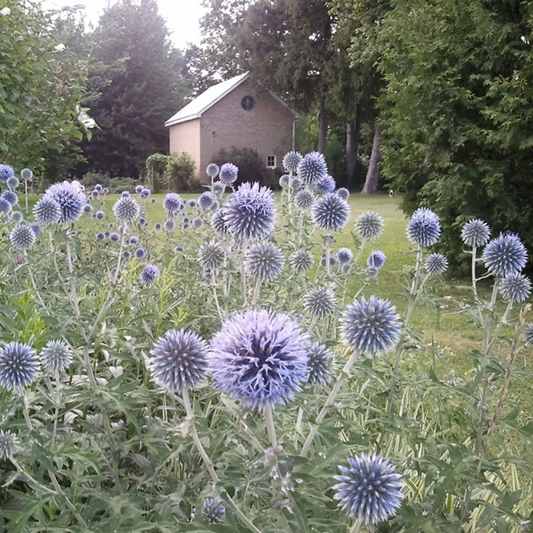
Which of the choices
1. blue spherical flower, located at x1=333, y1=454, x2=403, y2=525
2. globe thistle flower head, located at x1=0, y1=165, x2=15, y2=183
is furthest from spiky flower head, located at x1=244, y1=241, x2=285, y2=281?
globe thistle flower head, located at x1=0, y1=165, x2=15, y2=183

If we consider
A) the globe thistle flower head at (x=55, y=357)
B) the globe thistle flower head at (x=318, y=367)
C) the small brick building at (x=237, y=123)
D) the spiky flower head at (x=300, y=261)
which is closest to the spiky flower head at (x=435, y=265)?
the spiky flower head at (x=300, y=261)

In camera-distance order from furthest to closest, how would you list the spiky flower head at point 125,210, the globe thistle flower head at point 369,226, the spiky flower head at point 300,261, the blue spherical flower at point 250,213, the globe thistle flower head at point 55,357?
1. the spiky flower head at point 125,210
2. the globe thistle flower head at point 369,226
3. the spiky flower head at point 300,261
4. the blue spherical flower at point 250,213
5. the globe thistle flower head at point 55,357

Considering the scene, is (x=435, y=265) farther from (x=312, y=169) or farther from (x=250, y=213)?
(x=250, y=213)

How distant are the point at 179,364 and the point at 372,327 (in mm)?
564

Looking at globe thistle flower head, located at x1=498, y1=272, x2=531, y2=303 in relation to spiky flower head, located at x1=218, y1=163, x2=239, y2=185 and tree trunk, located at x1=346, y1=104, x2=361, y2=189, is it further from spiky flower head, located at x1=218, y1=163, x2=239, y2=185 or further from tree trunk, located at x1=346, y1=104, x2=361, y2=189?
tree trunk, located at x1=346, y1=104, x2=361, y2=189

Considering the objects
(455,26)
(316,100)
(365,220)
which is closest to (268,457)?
(365,220)

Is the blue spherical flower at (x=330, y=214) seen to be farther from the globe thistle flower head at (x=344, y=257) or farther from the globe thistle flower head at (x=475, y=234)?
the globe thistle flower head at (x=344, y=257)

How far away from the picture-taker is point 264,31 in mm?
30453

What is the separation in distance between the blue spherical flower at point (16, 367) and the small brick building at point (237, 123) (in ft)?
99.6

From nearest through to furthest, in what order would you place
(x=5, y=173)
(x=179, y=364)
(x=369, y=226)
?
(x=179, y=364) < (x=369, y=226) < (x=5, y=173)

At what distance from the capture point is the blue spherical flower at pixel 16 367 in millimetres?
1798

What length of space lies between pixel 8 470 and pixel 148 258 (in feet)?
12.5

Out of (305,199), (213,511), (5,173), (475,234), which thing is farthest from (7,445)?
(5,173)

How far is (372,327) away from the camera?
5.30ft
